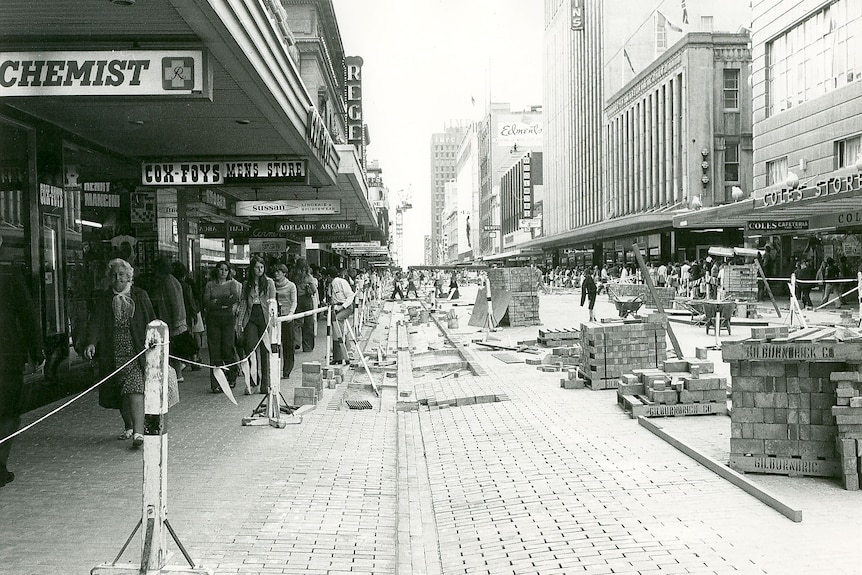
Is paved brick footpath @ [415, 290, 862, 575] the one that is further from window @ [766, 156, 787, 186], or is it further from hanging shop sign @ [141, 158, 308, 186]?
window @ [766, 156, 787, 186]

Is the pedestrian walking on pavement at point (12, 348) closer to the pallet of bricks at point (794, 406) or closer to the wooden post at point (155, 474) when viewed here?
the wooden post at point (155, 474)

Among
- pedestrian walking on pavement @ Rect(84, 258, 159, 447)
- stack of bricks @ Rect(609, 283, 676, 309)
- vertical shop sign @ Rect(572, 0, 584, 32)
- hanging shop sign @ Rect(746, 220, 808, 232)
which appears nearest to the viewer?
pedestrian walking on pavement @ Rect(84, 258, 159, 447)

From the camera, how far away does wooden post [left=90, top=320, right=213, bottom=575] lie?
3998 mm

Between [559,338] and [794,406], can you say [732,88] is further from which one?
[794,406]

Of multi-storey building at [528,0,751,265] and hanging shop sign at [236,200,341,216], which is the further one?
multi-storey building at [528,0,751,265]

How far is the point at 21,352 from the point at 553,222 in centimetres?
9072

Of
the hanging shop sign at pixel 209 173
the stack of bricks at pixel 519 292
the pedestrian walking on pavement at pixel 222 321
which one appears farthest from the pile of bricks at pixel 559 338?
the pedestrian walking on pavement at pixel 222 321

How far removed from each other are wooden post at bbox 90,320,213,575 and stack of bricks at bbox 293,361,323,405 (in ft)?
19.6

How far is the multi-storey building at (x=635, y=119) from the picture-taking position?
162 feet

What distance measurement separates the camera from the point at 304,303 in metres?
16.7

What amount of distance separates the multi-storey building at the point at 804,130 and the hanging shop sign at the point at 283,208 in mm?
14612

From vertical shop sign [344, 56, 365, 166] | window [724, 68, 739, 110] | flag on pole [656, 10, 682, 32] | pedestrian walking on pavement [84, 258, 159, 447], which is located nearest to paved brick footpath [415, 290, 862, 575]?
pedestrian walking on pavement [84, 258, 159, 447]

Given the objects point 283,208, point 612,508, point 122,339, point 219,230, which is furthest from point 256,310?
point 219,230

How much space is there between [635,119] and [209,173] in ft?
173
